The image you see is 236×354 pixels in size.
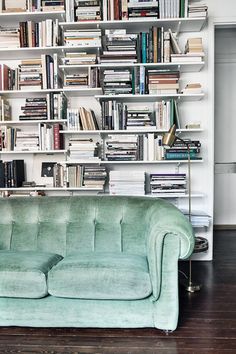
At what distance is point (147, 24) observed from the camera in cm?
361

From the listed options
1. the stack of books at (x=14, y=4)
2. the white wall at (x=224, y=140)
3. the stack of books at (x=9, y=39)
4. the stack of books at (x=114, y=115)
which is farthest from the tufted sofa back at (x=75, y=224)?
the white wall at (x=224, y=140)

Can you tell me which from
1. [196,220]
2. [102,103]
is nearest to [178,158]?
[196,220]

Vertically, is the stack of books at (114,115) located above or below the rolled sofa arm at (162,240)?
above

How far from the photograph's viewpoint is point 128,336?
219 cm

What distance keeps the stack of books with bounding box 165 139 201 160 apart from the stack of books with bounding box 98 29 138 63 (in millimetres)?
892

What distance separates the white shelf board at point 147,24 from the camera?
3.50 metres

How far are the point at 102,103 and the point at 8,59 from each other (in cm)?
117

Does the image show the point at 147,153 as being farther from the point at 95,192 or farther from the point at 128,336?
the point at 128,336

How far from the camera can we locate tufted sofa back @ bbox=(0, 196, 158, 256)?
2.65 m

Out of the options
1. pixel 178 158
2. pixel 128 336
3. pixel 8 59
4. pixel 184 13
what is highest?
pixel 184 13

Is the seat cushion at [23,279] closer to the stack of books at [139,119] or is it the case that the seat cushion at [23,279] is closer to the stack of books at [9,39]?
the stack of books at [139,119]

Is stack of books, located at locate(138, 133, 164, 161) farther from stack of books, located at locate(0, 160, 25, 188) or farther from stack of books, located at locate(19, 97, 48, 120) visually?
stack of books, located at locate(0, 160, 25, 188)

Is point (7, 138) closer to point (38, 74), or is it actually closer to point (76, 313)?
point (38, 74)

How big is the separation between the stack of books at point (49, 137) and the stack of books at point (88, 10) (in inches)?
41.1
